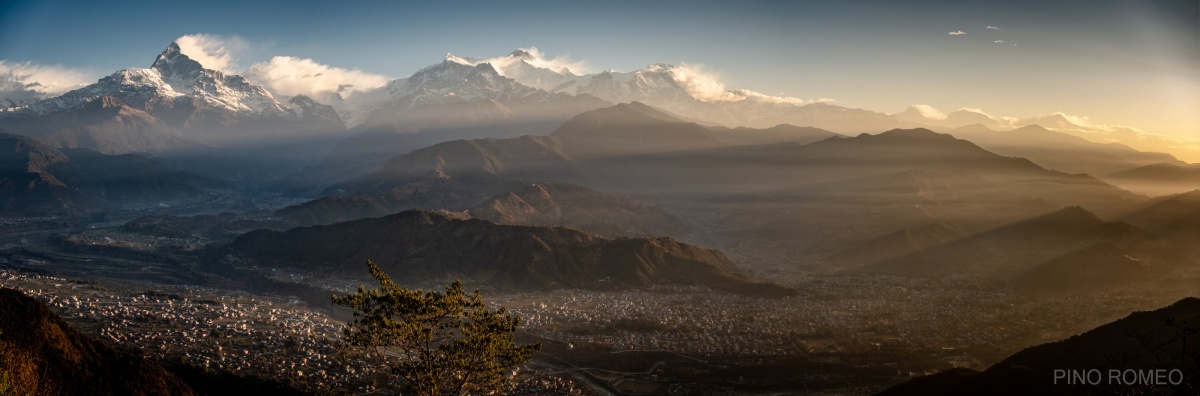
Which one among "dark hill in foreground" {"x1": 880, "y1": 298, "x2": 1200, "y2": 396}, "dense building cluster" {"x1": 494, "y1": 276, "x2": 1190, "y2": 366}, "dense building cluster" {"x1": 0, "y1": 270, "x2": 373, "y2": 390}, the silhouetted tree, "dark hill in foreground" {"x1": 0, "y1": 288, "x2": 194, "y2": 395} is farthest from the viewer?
"dense building cluster" {"x1": 494, "y1": 276, "x2": 1190, "y2": 366}

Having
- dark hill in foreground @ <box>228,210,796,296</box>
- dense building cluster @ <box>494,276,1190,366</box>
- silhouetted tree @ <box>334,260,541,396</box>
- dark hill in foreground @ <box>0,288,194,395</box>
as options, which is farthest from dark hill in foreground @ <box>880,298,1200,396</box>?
dark hill in foreground @ <box>228,210,796,296</box>

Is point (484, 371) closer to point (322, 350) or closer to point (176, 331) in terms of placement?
point (322, 350)

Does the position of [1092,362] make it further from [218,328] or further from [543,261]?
[218,328]

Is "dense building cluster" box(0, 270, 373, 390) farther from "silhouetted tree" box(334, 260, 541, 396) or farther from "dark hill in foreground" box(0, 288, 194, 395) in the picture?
"silhouetted tree" box(334, 260, 541, 396)

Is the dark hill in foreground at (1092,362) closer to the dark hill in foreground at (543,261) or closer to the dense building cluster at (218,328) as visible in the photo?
the dense building cluster at (218,328)

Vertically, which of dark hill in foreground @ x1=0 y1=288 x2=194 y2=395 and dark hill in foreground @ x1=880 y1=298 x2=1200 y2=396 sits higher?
dark hill in foreground @ x1=0 y1=288 x2=194 y2=395

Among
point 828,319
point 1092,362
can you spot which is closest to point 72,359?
point 1092,362

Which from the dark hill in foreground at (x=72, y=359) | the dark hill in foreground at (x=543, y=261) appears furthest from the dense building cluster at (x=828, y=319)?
the dark hill in foreground at (x=72, y=359)

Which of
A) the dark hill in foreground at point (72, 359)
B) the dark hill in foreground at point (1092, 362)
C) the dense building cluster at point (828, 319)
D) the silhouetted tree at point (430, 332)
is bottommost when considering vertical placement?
the dense building cluster at point (828, 319)
